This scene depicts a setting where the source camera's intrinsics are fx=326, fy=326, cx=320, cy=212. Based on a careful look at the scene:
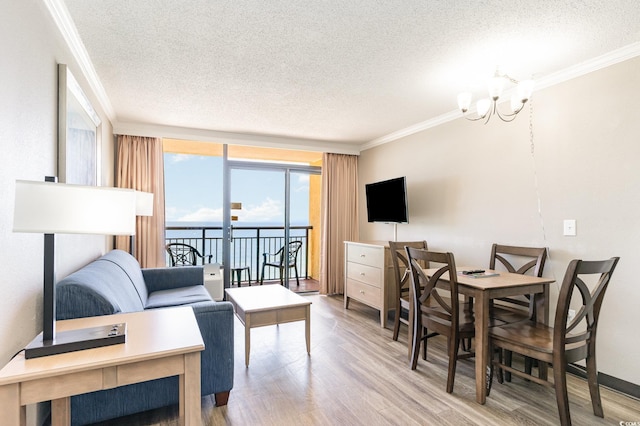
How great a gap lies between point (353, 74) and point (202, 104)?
170 cm

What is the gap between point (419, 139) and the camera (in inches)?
166

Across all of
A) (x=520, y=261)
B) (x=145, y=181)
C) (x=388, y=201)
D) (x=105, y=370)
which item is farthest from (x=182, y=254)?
(x=520, y=261)

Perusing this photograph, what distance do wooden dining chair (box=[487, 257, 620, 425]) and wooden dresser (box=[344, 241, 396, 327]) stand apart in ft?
5.20

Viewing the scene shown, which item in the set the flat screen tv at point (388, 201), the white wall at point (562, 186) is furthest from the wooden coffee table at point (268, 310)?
the white wall at point (562, 186)

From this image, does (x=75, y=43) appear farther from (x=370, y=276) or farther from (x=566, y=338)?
(x=566, y=338)

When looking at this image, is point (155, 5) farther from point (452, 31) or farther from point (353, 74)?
point (452, 31)

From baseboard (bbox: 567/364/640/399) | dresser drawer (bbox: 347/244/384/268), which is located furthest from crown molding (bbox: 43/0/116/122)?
baseboard (bbox: 567/364/640/399)

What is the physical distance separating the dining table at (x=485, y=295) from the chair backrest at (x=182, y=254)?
388 centimetres

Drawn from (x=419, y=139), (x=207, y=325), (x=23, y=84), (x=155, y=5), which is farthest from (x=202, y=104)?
(x=419, y=139)

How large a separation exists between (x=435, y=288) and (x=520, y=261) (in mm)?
1025

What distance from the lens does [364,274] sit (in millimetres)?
4129

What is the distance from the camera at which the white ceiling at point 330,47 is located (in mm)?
1886

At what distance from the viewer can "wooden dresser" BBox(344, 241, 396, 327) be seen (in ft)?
12.4

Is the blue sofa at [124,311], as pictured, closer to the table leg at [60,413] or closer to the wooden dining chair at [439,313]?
the table leg at [60,413]
